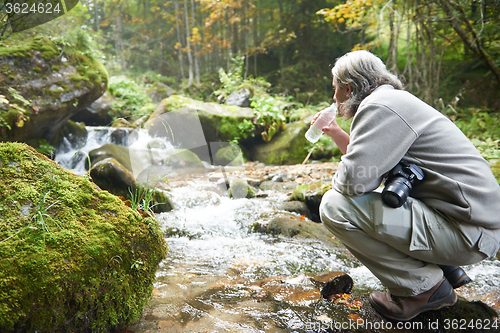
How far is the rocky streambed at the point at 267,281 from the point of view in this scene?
72.8 inches

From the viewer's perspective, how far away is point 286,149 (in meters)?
9.42

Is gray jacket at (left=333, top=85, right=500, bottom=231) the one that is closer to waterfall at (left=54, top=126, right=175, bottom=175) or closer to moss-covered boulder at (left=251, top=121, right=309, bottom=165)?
waterfall at (left=54, top=126, right=175, bottom=175)

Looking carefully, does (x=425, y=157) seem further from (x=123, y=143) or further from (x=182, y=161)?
(x=123, y=143)

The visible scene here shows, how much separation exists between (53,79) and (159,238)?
5.70 meters

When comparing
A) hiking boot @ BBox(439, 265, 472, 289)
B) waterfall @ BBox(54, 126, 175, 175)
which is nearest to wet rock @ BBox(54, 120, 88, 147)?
waterfall @ BBox(54, 126, 175, 175)

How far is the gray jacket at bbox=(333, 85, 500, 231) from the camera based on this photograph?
170 centimetres

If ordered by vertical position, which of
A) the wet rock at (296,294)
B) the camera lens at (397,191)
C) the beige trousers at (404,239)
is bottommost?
the wet rock at (296,294)

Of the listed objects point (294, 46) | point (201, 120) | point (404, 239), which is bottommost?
point (201, 120)

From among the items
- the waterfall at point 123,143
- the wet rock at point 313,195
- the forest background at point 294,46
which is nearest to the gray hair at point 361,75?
the wet rock at point 313,195

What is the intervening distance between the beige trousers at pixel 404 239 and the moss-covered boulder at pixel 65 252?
1.21m

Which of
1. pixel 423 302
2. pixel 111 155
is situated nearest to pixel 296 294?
pixel 423 302

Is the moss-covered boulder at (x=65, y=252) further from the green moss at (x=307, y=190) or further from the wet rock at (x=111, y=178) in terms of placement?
the green moss at (x=307, y=190)

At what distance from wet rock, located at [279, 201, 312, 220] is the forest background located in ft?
11.6

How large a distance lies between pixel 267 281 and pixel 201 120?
734 centimetres
